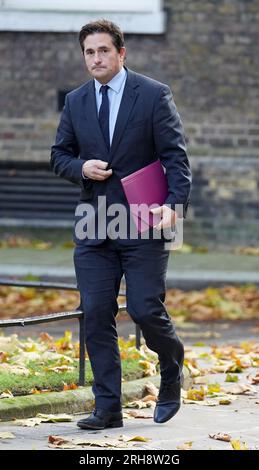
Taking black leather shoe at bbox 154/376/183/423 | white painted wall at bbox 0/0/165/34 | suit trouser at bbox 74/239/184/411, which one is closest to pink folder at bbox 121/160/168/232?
suit trouser at bbox 74/239/184/411

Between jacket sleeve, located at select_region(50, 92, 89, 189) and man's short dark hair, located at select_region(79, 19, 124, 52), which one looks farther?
jacket sleeve, located at select_region(50, 92, 89, 189)

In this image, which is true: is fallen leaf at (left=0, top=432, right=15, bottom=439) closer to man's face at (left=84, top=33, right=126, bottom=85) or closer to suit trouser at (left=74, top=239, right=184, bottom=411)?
suit trouser at (left=74, top=239, right=184, bottom=411)

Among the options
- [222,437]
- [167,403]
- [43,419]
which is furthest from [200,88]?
[222,437]

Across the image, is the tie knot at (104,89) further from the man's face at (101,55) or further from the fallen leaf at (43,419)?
the fallen leaf at (43,419)

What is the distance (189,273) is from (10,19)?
4.37 meters

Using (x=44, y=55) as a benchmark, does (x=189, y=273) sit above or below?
below

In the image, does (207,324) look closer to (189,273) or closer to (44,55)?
(189,273)

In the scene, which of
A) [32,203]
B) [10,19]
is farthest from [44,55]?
[32,203]

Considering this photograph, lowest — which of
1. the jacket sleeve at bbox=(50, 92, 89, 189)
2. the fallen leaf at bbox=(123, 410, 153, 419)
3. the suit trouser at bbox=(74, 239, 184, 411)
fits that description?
the fallen leaf at bbox=(123, 410, 153, 419)

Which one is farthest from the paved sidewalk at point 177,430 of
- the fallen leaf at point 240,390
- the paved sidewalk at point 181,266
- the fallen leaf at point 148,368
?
the paved sidewalk at point 181,266

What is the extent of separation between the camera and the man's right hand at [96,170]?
23.4 ft

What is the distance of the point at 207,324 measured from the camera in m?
13.2

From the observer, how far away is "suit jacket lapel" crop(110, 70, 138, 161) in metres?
7.21
